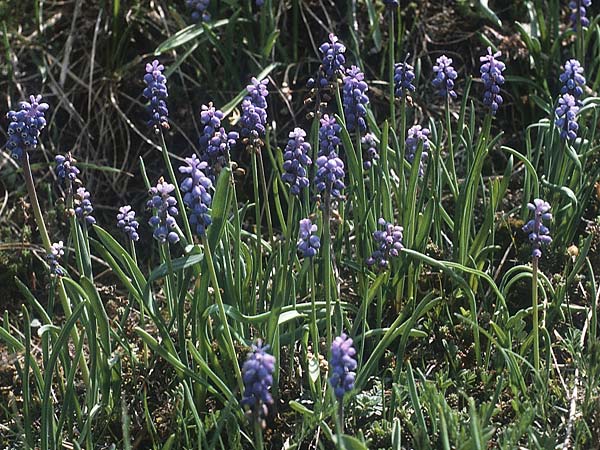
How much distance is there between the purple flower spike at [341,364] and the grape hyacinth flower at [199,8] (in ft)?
10.6

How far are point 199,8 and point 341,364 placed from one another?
3270 millimetres

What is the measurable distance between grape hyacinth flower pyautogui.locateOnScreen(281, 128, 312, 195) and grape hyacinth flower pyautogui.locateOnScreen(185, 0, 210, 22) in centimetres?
241

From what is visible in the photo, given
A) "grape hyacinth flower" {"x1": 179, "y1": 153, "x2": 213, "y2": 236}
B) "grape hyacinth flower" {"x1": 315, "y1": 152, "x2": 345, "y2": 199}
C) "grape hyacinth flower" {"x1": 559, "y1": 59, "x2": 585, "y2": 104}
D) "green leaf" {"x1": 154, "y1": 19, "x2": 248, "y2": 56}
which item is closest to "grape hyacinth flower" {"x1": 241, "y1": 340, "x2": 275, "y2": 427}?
"grape hyacinth flower" {"x1": 179, "y1": 153, "x2": 213, "y2": 236}

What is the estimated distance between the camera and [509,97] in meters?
5.64

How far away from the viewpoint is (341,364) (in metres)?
2.75

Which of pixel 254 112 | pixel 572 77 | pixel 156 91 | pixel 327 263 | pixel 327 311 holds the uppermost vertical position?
pixel 156 91

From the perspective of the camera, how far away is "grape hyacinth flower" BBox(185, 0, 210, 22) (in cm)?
548

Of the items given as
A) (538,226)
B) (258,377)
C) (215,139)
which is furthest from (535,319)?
(215,139)

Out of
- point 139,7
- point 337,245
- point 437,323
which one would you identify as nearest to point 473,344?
point 437,323

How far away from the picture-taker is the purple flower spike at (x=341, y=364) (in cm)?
273

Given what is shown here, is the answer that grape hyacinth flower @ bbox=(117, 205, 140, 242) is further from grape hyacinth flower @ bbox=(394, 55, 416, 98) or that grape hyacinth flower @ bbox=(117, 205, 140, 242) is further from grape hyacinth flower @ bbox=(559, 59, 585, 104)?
grape hyacinth flower @ bbox=(559, 59, 585, 104)

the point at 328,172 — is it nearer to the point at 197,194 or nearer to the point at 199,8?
the point at 197,194

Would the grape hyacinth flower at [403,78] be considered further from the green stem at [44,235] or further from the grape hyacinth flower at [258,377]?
the grape hyacinth flower at [258,377]

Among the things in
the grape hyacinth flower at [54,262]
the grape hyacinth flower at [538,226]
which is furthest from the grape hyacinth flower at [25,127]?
the grape hyacinth flower at [538,226]
